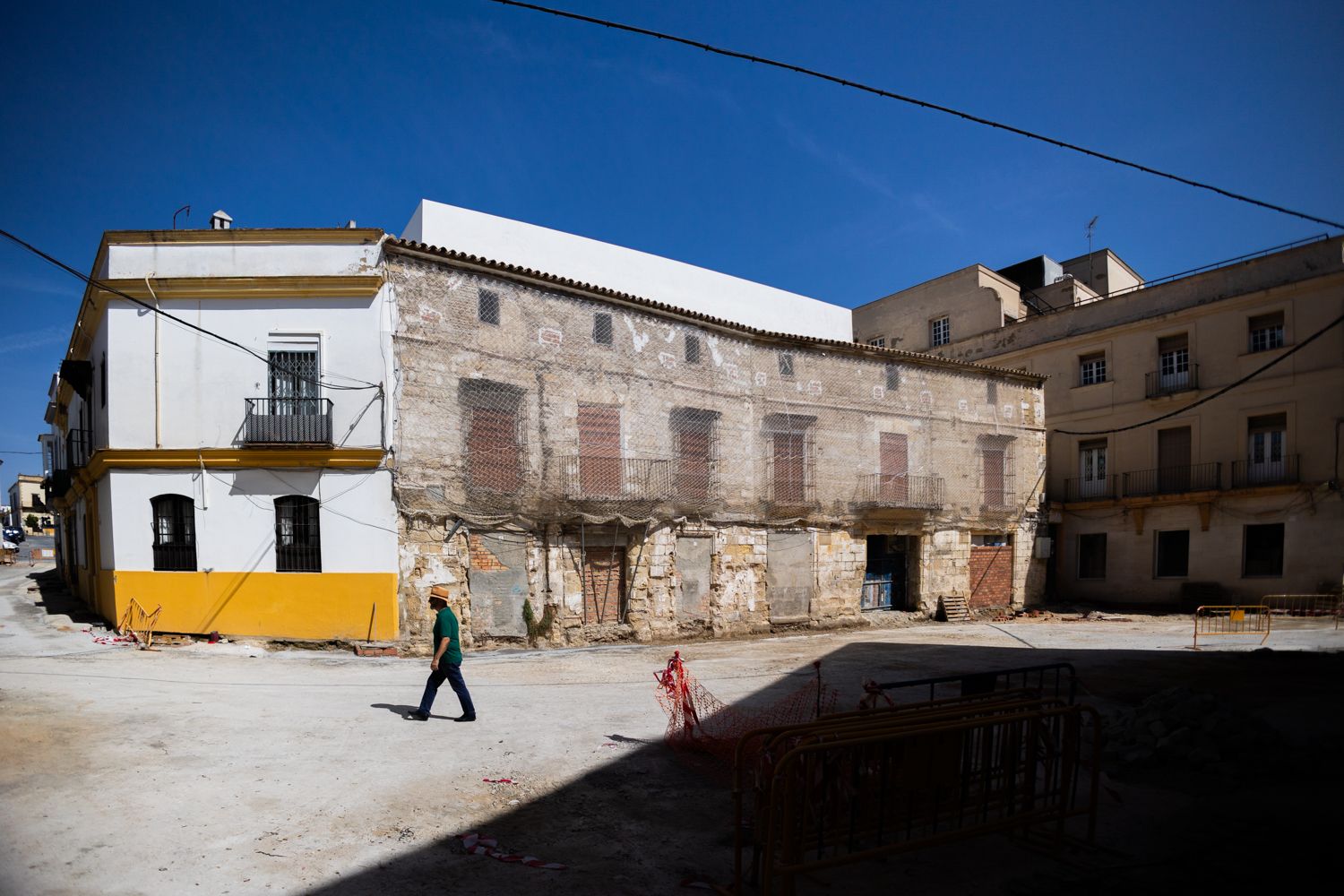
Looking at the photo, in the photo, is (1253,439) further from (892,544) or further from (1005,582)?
(892,544)

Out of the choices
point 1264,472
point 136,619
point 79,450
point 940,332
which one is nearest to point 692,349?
point 136,619

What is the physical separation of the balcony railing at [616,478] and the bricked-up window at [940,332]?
1835 centimetres

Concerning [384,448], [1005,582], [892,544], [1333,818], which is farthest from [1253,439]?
[384,448]

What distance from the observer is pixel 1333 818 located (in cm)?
543

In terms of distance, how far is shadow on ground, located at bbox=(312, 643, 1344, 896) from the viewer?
4.39 metres

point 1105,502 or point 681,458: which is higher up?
point 681,458

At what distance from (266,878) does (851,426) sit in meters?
18.7

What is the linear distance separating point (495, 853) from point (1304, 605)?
25.4 meters

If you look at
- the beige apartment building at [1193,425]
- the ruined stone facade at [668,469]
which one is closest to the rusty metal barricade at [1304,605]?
the beige apartment building at [1193,425]

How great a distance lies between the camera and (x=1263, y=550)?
70.9ft

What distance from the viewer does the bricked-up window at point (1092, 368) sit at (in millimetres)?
25688

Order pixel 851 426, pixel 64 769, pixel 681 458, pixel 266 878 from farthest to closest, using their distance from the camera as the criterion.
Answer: pixel 851 426
pixel 681 458
pixel 64 769
pixel 266 878

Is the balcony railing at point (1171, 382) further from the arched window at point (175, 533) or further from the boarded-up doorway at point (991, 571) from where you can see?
the arched window at point (175, 533)

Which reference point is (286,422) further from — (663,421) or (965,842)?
(965,842)
